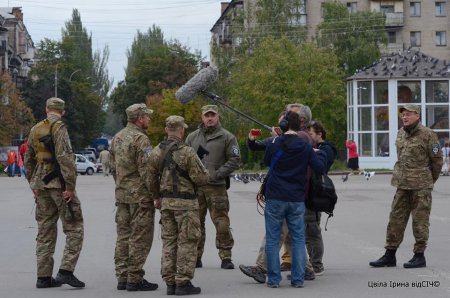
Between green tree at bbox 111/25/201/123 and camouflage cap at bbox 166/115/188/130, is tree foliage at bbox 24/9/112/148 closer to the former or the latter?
green tree at bbox 111/25/201/123

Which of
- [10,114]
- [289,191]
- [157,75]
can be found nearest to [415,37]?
[157,75]

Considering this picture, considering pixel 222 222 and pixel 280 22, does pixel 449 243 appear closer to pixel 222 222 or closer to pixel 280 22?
pixel 222 222

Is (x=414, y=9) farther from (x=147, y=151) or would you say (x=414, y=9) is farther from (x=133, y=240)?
(x=133, y=240)

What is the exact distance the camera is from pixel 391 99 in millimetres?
50031

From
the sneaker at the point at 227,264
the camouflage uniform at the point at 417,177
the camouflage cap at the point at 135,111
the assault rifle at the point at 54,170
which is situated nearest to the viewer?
the assault rifle at the point at 54,170

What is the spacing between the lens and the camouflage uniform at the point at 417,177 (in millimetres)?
11227

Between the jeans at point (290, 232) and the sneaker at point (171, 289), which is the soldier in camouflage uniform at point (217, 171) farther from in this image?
the sneaker at point (171, 289)

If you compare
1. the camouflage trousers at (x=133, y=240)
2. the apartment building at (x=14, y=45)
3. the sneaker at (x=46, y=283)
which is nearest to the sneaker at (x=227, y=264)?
the camouflage trousers at (x=133, y=240)

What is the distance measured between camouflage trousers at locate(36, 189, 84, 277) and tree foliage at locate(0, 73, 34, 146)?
196 ft

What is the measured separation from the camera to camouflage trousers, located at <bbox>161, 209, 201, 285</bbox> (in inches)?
380

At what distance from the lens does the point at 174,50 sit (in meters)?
94.9

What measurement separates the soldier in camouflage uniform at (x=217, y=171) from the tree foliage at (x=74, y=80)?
222 feet

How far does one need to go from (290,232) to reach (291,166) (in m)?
0.71

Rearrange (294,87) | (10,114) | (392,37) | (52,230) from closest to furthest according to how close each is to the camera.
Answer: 1. (52,230)
2. (294,87)
3. (10,114)
4. (392,37)
